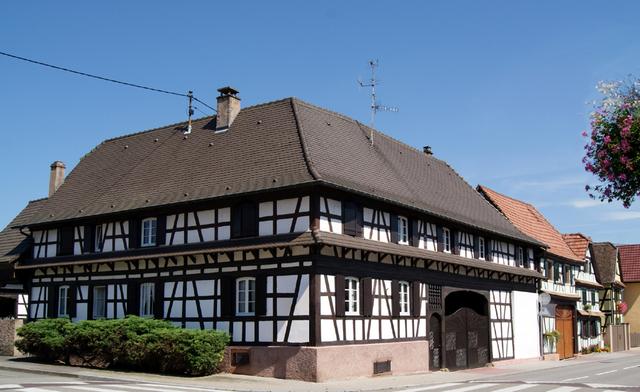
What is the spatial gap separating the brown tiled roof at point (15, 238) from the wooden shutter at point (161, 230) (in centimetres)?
892

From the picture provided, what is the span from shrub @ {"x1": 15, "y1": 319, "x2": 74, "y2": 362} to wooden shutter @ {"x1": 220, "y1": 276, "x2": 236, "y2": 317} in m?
5.71

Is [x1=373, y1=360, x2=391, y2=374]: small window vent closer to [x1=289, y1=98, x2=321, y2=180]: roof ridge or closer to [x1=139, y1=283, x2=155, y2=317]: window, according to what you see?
[x1=289, y1=98, x2=321, y2=180]: roof ridge

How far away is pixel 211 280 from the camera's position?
2528cm

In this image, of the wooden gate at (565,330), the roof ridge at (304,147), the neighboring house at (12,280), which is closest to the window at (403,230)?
the roof ridge at (304,147)

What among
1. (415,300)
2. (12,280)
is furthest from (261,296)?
(12,280)

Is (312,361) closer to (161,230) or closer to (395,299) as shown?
(395,299)

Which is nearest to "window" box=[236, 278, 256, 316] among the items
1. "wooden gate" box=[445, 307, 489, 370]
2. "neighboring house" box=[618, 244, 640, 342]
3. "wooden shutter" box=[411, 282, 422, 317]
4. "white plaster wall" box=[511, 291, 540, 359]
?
"wooden shutter" box=[411, 282, 422, 317]

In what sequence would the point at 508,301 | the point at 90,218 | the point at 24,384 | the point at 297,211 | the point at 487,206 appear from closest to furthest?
1. the point at 24,384
2. the point at 297,211
3. the point at 90,218
4. the point at 508,301
5. the point at 487,206

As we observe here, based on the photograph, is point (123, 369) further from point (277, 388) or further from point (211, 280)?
point (277, 388)

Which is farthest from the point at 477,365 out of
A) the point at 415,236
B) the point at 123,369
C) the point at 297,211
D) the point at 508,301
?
the point at 123,369

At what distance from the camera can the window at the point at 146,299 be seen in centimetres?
2731

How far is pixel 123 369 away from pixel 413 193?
43.3ft

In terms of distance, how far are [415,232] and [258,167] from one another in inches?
273

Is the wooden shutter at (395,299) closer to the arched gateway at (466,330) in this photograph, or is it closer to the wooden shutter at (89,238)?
the arched gateway at (466,330)
